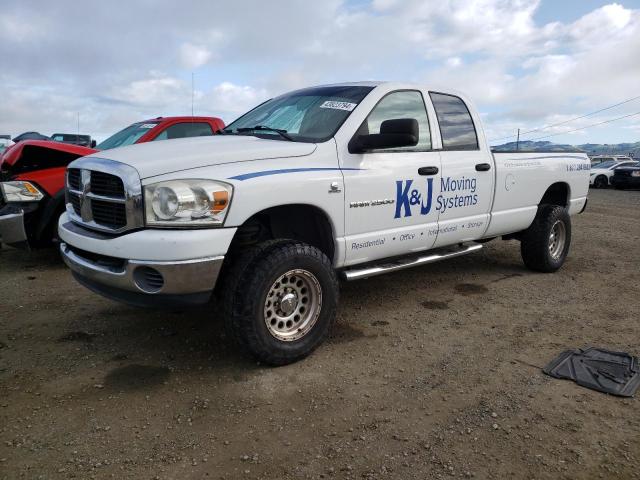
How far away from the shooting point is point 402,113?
167 inches

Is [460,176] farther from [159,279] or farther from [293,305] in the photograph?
[159,279]

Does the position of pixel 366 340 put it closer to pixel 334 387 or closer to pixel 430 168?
pixel 334 387

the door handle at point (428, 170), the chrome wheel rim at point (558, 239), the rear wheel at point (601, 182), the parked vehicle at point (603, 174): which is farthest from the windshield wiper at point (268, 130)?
the rear wheel at point (601, 182)

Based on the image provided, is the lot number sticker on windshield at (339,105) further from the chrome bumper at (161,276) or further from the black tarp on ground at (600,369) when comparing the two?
the black tarp on ground at (600,369)

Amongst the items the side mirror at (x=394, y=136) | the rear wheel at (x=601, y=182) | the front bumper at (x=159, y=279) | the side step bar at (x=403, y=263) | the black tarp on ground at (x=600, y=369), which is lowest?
the black tarp on ground at (x=600, y=369)

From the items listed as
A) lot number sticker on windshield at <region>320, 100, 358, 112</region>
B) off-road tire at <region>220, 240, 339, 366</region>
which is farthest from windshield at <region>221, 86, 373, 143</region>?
off-road tire at <region>220, 240, 339, 366</region>

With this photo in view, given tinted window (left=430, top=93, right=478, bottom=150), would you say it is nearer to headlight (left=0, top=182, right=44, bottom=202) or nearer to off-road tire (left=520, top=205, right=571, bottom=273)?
off-road tire (left=520, top=205, right=571, bottom=273)

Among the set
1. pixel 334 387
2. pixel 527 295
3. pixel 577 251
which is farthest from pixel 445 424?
pixel 577 251

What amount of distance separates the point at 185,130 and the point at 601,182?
73.6 ft

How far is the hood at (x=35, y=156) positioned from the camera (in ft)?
18.5

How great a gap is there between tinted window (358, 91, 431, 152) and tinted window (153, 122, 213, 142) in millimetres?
3508

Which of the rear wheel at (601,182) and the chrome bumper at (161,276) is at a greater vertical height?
the chrome bumper at (161,276)

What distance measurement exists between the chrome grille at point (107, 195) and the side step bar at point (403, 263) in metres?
1.59

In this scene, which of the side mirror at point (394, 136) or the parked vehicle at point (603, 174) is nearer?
the side mirror at point (394, 136)
